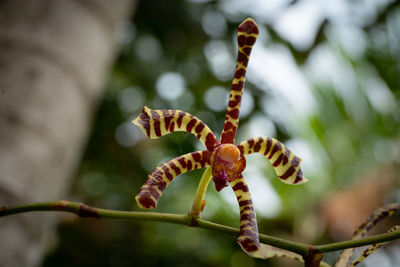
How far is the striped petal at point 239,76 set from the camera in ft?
1.84

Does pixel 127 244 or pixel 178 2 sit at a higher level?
pixel 178 2

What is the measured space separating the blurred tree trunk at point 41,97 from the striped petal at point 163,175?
1.60ft

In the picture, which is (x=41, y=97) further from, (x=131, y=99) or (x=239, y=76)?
(x=131, y=99)

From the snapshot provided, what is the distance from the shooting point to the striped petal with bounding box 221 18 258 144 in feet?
1.84

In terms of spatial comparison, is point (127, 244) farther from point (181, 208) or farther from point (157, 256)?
point (181, 208)

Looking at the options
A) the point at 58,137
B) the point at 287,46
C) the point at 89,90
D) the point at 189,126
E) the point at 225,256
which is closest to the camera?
the point at 189,126

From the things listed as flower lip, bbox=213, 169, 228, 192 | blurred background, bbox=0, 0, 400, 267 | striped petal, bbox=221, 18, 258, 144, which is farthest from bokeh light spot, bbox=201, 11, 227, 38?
flower lip, bbox=213, 169, 228, 192

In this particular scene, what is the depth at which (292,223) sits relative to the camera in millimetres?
1972

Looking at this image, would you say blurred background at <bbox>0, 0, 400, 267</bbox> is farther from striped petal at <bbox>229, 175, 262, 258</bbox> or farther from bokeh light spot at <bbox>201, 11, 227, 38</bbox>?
striped petal at <bbox>229, 175, 262, 258</bbox>

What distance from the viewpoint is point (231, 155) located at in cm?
53

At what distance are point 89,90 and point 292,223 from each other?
1.24 meters

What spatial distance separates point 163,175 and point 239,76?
0.18 meters

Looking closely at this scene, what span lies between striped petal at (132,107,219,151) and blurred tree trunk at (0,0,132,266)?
1.55 ft

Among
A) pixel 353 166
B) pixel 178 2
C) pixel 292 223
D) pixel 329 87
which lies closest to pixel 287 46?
pixel 329 87
